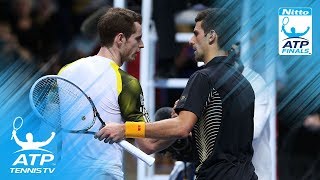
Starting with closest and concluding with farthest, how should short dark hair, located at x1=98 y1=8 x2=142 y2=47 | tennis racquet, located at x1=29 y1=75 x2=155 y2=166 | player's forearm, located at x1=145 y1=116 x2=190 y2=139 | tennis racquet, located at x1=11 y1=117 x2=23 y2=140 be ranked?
1. player's forearm, located at x1=145 y1=116 x2=190 y2=139
2. tennis racquet, located at x1=29 y1=75 x2=155 y2=166
3. short dark hair, located at x1=98 y1=8 x2=142 y2=47
4. tennis racquet, located at x1=11 y1=117 x2=23 y2=140

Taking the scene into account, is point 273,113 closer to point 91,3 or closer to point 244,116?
point 91,3

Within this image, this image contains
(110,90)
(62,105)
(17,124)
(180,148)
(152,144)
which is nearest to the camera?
(110,90)

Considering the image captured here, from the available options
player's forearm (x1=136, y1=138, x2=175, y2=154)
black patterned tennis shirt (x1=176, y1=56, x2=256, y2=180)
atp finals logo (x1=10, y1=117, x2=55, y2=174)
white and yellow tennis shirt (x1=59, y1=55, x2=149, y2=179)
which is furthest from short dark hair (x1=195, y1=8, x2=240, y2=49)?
atp finals logo (x1=10, y1=117, x2=55, y2=174)

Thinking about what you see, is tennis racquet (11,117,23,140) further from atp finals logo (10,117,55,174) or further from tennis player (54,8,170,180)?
tennis player (54,8,170,180)

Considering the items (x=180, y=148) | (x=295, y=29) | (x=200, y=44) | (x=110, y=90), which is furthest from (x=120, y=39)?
(x=295, y=29)

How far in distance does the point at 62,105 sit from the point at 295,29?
195 centimetres

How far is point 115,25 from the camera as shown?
5.39 meters

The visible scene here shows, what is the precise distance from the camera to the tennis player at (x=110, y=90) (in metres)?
5.27

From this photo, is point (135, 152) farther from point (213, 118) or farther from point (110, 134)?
point (213, 118)

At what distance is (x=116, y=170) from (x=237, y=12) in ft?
6.95

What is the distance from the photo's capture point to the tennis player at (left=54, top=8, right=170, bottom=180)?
17.3 ft

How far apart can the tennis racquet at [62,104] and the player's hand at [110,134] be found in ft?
0.84

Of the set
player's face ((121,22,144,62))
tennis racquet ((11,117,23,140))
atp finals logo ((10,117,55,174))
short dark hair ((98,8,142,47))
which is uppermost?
short dark hair ((98,8,142,47))

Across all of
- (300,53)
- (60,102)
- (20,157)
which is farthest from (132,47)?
(300,53)
